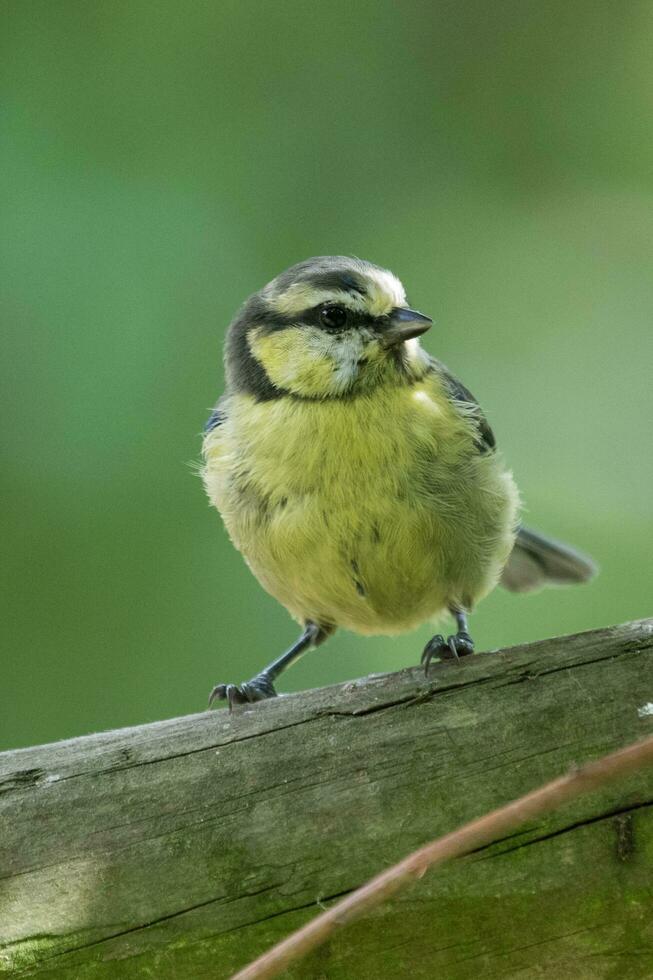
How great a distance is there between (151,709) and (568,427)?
81.6 inches

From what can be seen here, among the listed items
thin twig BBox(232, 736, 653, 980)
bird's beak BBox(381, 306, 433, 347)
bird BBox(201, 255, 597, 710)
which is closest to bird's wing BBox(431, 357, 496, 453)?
bird BBox(201, 255, 597, 710)

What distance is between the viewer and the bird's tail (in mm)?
3785

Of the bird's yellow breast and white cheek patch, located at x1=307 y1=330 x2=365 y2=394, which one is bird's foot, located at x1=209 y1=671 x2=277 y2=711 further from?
white cheek patch, located at x1=307 y1=330 x2=365 y2=394

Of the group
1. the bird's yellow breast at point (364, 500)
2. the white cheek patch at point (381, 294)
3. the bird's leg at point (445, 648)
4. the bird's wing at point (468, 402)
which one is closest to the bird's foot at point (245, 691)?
the bird's yellow breast at point (364, 500)

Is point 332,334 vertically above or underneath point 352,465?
above

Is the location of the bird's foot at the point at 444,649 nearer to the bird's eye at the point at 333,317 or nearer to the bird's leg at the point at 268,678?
the bird's leg at the point at 268,678

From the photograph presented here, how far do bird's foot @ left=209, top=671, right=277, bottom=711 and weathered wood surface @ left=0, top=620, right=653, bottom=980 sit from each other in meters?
0.72

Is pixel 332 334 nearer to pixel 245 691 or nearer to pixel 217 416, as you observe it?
pixel 217 416

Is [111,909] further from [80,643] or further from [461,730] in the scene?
[80,643]

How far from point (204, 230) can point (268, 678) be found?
163cm

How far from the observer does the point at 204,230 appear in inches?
156

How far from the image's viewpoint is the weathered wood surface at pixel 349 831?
160cm

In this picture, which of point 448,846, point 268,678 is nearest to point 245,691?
point 268,678

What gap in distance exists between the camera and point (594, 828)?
1643 mm
